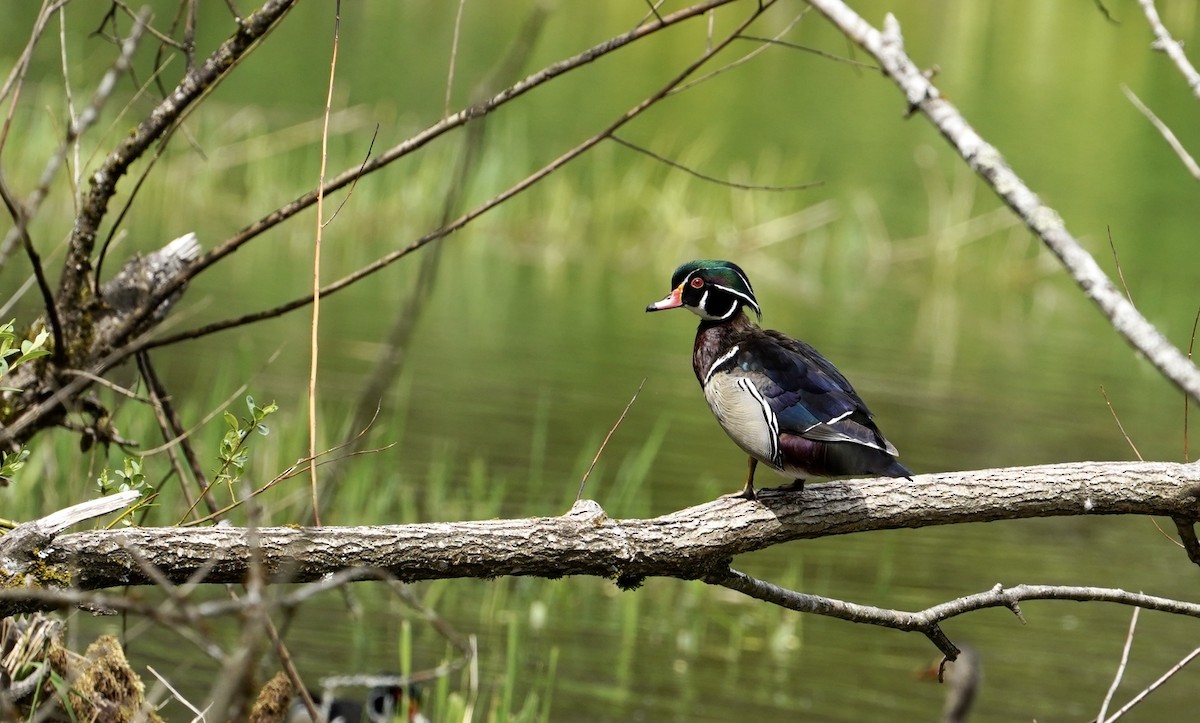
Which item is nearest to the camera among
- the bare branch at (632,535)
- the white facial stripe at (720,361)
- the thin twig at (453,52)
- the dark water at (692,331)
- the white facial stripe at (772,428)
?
the bare branch at (632,535)

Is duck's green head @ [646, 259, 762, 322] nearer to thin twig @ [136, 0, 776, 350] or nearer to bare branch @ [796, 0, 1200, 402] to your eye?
thin twig @ [136, 0, 776, 350]

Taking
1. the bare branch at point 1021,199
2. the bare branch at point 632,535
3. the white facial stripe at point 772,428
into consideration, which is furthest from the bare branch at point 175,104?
the bare branch at point 1021,199

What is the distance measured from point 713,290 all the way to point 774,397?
18.6 inches

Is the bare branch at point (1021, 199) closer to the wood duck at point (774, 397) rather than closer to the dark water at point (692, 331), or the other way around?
the wood duck at point (774, 397)

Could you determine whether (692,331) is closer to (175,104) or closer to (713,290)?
(713,290)

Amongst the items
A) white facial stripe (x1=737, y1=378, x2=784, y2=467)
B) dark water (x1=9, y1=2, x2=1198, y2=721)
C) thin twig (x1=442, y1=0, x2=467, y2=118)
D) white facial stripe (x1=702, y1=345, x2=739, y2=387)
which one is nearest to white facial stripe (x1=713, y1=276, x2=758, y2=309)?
white facial stripe (x1=702, y1=345, x2=739, y2=387)

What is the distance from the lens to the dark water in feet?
21.2

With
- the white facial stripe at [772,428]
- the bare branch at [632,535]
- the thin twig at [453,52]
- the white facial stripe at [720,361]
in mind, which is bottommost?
the bare branch at [632,535]

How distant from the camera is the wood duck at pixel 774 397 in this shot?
10.3 feet

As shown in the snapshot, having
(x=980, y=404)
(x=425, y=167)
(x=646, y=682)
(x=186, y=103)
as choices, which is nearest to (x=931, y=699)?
(x=646, y=682)

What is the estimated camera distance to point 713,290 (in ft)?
12.0

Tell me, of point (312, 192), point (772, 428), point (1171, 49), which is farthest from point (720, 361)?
point (1171, 49)

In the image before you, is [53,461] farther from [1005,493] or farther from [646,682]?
[1005,493]

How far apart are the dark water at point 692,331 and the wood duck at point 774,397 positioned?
3.61 feet
